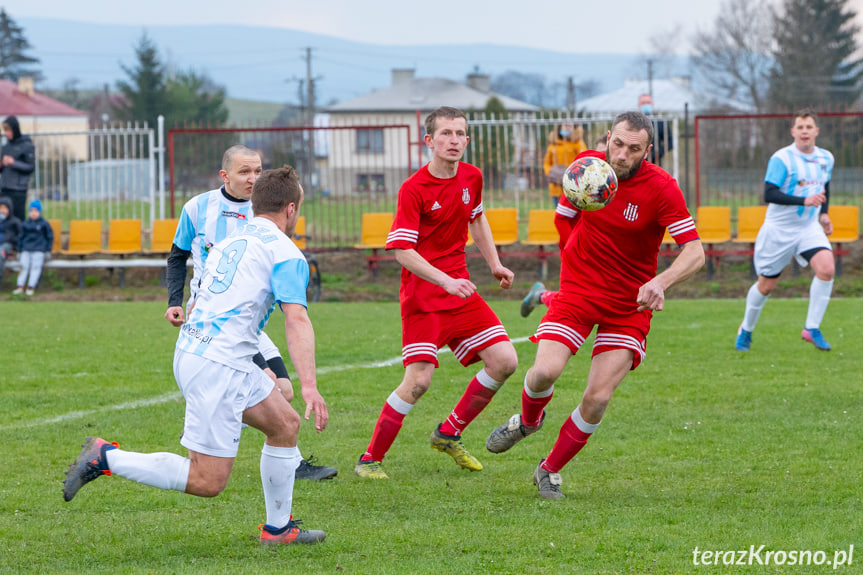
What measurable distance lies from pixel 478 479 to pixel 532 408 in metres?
0.55

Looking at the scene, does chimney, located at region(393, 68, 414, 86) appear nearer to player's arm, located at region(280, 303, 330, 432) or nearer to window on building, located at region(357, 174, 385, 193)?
window on building, located at region(357, 174, 385, 193)

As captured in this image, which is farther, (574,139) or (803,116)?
(574,139)

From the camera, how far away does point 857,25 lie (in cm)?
5853

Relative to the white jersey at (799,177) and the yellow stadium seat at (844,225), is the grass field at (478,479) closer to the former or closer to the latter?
the white jersey at (799,177)

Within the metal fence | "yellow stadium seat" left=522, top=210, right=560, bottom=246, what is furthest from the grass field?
the metal fence

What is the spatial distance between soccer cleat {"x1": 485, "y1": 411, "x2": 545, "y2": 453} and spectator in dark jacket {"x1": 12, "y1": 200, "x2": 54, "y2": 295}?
536 inches

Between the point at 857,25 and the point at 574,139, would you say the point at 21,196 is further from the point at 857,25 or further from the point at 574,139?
the point at 857,25

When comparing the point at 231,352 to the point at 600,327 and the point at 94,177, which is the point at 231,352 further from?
the point at 94,177

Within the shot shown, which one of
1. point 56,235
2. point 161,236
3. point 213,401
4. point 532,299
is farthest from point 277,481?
point 56,235

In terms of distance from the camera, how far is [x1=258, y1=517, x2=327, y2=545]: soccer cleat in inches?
183

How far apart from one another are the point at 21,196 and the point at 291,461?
15.1m

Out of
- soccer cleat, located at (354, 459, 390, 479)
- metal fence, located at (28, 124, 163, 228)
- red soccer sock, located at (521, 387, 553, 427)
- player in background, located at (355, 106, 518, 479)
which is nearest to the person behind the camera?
red soccer sock, located at (521, 387, 553, 427)

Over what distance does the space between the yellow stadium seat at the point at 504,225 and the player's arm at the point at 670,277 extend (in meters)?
12.9

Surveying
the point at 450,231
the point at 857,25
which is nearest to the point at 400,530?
the point at 450,231
